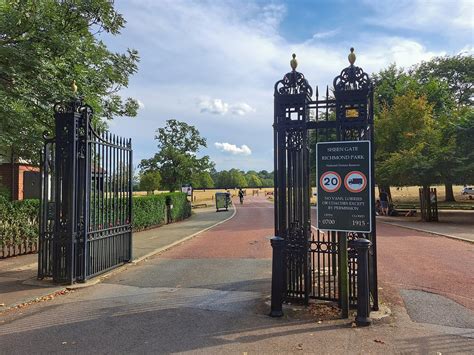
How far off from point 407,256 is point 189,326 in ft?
25.5

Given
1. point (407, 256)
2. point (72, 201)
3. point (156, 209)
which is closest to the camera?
point (72, 201)

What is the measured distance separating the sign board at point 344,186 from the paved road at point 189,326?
1.33 metres

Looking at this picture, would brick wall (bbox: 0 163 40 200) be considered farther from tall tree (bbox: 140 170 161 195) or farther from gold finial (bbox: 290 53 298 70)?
gold finial (bbox: 290 53 298 70)

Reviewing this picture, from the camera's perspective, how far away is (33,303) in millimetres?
6676

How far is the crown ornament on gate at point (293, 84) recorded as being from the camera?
21.2ft

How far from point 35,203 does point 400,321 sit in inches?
391

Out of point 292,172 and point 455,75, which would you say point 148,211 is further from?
point 455,75

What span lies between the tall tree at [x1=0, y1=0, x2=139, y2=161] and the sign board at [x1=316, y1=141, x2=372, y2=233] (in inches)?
258

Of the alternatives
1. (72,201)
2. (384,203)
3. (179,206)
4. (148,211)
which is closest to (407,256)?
(72,201)

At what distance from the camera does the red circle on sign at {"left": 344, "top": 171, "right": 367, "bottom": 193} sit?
5652mm

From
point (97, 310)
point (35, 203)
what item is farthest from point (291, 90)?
point (35, 203)

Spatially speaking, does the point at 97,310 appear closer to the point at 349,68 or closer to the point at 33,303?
the point at 33,303

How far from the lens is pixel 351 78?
6.16m

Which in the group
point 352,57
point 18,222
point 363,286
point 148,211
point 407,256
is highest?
point 352,57
